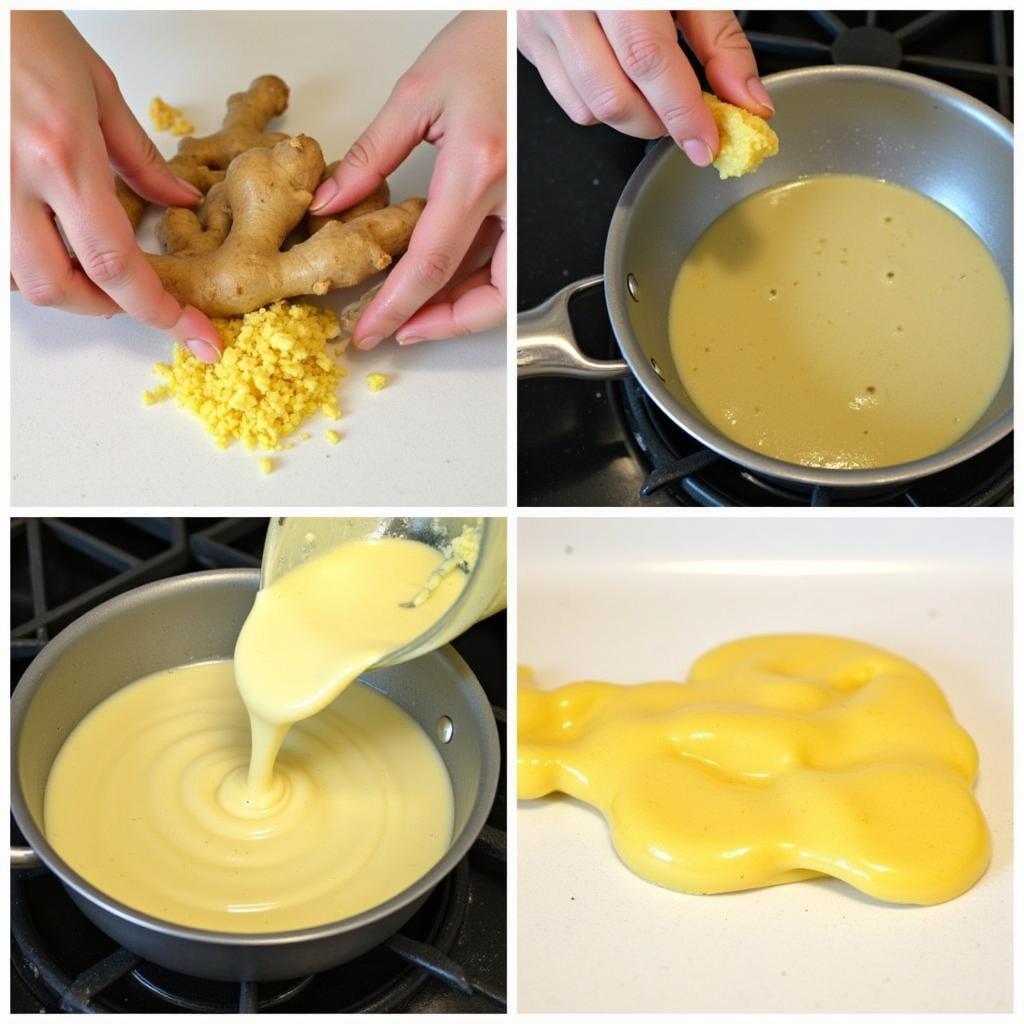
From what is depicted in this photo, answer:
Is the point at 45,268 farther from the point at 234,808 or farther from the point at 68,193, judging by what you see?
the point at 234,808

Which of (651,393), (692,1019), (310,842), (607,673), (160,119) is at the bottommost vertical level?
(692,1019)

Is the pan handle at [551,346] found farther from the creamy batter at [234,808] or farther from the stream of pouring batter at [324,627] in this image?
the creamy batter at [234,808]

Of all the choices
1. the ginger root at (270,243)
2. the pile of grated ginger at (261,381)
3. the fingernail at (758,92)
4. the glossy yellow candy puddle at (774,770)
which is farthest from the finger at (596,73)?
the glossy yellow candy puddle at (774,770)

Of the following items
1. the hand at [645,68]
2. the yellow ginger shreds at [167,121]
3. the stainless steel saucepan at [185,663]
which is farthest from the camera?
the yellow ginger shreds at [167,121]

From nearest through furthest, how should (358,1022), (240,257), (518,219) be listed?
(358,1022)
(240,257)
(518,219)

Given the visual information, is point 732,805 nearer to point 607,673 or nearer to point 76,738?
point 607,673

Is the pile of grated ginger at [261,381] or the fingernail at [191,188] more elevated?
the fingernail at [191,188]

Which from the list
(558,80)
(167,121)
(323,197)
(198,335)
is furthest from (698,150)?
(167,121)

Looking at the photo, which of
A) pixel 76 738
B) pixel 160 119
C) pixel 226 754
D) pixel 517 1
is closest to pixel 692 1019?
pixel 226 754
